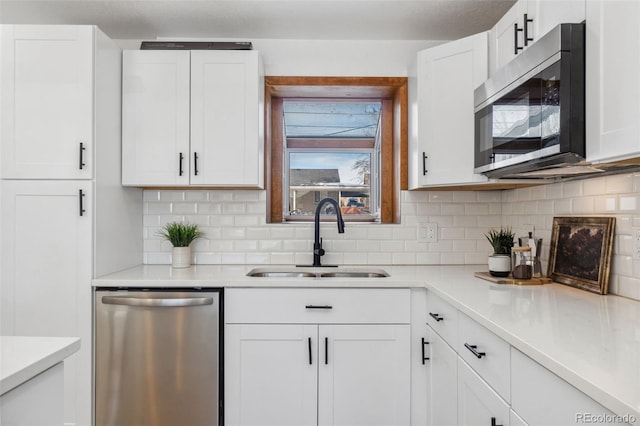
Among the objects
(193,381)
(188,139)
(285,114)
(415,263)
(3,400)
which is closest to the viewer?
(3,400)

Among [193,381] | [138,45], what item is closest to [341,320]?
[193,381]

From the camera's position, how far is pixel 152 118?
238 centimetres

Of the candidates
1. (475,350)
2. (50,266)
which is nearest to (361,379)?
(475,350)

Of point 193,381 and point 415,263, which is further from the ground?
point 415,263

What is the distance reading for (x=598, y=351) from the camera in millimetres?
951

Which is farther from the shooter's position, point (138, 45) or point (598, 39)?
point (138, 45)

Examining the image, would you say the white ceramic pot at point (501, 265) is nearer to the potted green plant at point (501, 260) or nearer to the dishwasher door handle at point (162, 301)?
the potted green plant at point (501, 260)

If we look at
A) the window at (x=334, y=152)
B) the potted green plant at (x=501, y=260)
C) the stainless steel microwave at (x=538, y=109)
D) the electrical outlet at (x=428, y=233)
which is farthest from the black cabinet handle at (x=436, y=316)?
the window at (x=334, y=152)

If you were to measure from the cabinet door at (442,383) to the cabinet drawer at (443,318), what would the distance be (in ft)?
0.11

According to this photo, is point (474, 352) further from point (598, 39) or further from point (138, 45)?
point (138, 45)

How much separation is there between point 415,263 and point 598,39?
5.48 feet

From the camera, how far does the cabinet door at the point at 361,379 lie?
2.04m

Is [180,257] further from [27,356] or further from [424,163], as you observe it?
[27,356]

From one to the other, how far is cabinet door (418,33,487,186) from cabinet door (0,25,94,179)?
1764mm
